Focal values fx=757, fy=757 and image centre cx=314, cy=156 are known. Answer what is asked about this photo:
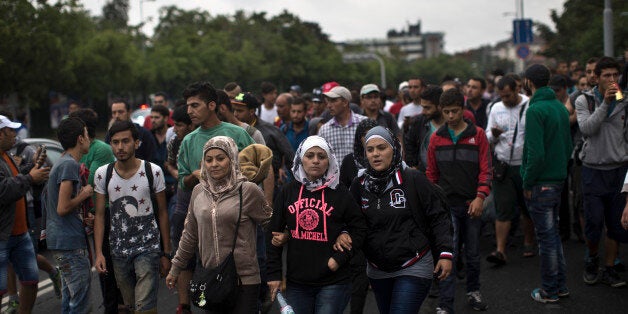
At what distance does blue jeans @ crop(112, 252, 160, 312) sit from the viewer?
575 centimetres

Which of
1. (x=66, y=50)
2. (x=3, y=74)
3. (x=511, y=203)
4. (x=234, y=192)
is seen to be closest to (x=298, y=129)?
(x=511, y=203)

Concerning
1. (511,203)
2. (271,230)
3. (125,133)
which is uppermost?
(125,133)

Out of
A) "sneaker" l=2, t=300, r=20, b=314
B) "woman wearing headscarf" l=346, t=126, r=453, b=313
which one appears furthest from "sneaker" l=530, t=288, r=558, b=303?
"sneaker" l=2, t=300, r=20, b=314

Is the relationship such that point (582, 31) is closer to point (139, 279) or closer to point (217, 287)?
point (139, 279)

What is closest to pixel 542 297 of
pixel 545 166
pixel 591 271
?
pixel 591 271

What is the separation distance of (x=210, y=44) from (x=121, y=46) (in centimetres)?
1256

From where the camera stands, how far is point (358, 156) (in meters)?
5.92

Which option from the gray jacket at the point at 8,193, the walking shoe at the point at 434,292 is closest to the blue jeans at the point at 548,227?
the walking shoe at the point at 434,292

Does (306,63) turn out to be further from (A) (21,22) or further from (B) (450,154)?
(B) (450,154)

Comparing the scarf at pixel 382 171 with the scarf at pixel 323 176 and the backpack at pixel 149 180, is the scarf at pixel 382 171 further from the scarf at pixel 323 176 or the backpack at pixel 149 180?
the backpack at pixel 149 180

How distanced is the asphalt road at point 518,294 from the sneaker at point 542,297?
0.15ft

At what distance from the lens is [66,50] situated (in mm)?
33281

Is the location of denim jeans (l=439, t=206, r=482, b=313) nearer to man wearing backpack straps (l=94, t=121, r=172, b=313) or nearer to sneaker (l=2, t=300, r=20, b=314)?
man wearing backpack straps (l=94, t=121, r=172, b=313)

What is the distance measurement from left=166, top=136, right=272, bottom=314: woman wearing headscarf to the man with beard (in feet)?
10.8
